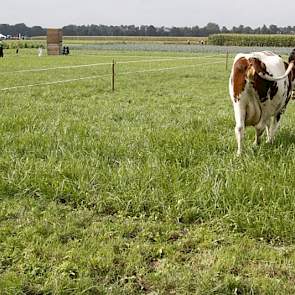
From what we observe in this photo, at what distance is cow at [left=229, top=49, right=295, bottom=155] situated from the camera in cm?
593

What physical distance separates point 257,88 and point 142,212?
2349mm

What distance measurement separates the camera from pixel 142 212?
454 cm

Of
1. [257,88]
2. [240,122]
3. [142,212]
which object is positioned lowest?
[142,212]

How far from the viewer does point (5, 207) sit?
4.63 m

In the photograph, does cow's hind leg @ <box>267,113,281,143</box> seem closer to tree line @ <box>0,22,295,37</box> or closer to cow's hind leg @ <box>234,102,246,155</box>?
cow's hind leg @ <box>234,102,246,155</box>

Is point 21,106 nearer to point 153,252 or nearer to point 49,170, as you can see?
point 49,170

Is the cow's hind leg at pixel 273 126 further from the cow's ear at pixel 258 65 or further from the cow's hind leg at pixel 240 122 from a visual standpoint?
the cow's ear at pixel 258 65

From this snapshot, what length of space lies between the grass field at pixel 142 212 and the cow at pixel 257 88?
403 mm

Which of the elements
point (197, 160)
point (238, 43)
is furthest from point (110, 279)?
→ point (238, 43)

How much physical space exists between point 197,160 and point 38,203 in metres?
1.98

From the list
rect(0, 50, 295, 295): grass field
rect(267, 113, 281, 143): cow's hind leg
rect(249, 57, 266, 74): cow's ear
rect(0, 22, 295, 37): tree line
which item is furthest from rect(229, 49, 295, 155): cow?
rect(0, 22, 295, 37): tree line

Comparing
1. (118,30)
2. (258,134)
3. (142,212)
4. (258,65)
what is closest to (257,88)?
(258,65)

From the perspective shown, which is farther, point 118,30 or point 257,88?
point 118,30

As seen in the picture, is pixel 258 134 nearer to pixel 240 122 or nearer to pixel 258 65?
pixel 240 122
